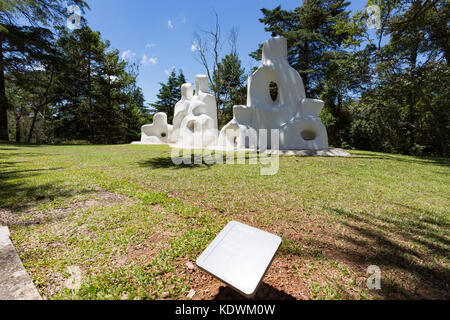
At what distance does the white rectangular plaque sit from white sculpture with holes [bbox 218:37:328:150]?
34.3 feet

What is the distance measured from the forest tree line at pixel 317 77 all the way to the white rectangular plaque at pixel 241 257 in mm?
11252

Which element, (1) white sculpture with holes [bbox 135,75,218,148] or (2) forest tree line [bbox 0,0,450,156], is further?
(1) white sculpture with holes [bbox 135,75,218,148]

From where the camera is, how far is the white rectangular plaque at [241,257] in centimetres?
111

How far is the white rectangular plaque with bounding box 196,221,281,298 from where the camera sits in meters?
1.11

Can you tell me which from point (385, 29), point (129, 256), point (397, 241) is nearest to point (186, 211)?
point (129, 256)

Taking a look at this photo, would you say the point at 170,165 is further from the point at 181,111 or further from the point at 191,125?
the point at 181,111

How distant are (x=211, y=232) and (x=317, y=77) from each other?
22.4 metres

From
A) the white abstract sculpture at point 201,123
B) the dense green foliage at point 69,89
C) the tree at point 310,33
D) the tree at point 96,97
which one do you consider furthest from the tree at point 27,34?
the tree at point 310,33

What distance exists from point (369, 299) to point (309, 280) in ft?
1.46

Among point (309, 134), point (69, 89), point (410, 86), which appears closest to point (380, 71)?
point (410, 86)

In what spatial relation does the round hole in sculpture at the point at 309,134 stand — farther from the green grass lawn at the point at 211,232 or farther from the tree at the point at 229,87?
the tree at the point at 229,87

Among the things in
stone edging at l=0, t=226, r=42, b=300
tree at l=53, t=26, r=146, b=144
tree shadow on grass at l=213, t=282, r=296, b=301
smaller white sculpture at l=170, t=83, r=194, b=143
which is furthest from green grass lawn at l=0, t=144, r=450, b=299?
tree at l=53, t=26, r=146, b=144

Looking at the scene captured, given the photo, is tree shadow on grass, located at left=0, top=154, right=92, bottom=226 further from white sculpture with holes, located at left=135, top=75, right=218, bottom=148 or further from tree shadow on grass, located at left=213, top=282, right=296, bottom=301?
white sculpture with holes, located at left=135, top=75, right=218, bottom=148

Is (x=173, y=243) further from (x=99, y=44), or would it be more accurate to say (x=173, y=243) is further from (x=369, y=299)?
(x=99, y=44)
